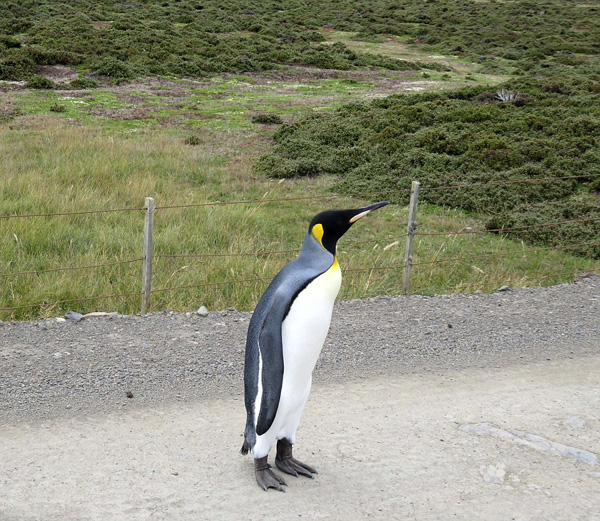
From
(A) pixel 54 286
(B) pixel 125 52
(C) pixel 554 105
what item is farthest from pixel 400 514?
(B) pixel 125 52

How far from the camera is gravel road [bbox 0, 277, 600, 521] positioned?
4305 mm

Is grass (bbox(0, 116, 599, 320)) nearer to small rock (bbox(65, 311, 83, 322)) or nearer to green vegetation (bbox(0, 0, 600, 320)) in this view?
green vegetation (bbox(0, 0, 600, 320))

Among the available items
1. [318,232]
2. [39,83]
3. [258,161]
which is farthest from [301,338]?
[39,83]

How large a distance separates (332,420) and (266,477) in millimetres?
1043

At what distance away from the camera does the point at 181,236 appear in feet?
33.3

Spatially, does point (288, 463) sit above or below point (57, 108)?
below

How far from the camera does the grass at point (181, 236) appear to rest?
808 cm

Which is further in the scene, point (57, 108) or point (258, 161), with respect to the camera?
point (57, 108)

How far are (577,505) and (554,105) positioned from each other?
633 inches

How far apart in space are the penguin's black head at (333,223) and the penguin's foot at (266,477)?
1.31 meters

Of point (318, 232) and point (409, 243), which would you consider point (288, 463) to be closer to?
point (318, 232)

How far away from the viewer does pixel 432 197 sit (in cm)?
1384

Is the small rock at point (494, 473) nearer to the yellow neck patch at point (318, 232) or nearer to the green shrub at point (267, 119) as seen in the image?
the yellow neck patch at point (318, 232)

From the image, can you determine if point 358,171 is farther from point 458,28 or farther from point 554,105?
point 458,28
